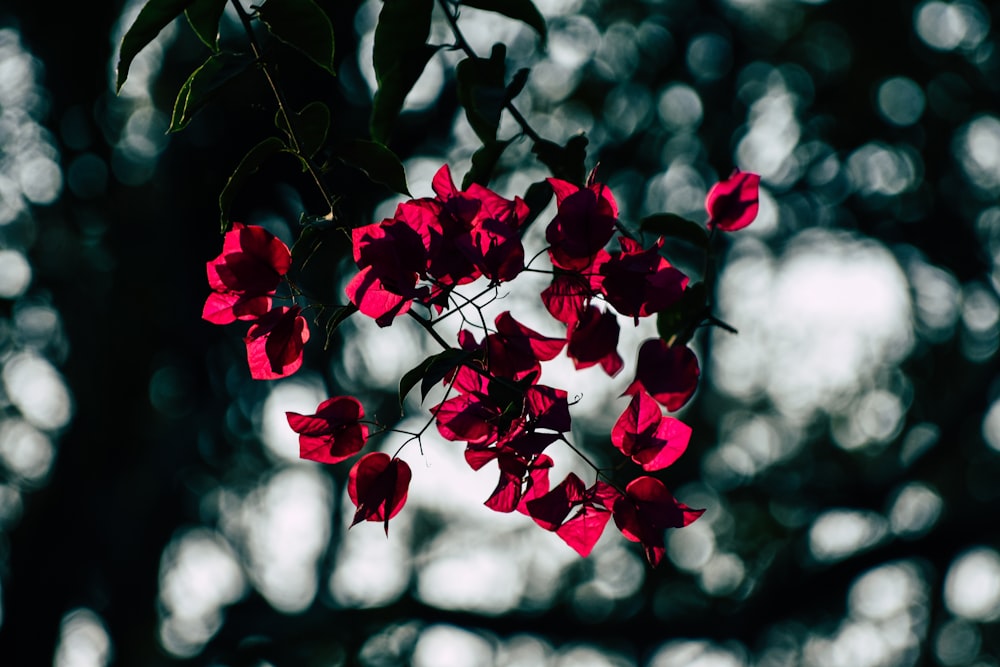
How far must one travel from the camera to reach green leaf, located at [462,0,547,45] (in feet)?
2.68

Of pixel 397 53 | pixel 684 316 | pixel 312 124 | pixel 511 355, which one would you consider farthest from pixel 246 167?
pixel 684 316

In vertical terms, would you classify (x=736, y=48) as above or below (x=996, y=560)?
above

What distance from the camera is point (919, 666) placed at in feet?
14.1

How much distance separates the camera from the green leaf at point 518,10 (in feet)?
2.68

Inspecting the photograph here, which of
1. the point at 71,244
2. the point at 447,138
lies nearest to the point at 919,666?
the point at 447,138

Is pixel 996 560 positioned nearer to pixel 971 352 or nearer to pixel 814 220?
pixel 971 352

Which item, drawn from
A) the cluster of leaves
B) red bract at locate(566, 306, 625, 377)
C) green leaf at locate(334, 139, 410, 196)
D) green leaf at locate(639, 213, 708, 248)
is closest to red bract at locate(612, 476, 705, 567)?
the cluster of leaves

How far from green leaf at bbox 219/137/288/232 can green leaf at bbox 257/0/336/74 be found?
0.27ft

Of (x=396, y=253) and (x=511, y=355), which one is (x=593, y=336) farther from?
(x=396, y=253)

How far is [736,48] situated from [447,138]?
4.97 feet

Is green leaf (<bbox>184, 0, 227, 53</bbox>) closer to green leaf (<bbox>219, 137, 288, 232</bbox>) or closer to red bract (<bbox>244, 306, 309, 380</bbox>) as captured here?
green leaf (<bbox>219, 137, 288, 232</bbox>)

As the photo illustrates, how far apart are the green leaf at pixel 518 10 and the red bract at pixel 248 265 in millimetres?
312

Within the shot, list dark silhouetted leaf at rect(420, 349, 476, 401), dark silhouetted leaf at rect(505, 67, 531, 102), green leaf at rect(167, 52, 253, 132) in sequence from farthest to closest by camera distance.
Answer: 1. dark silhouetted leaf at rect(505, 67, 531, 102)
2. green leaf at rect(167, 52, 253, 132)
3. dark silhouetted leaf at rect(420, 349, 476, 401)

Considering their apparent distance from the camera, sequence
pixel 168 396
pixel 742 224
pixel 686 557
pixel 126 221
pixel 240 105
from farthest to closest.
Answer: pixel 686 557 < pixel 168 396 < pixel 126 221 < pixel 240 105 < pixel 742 224
